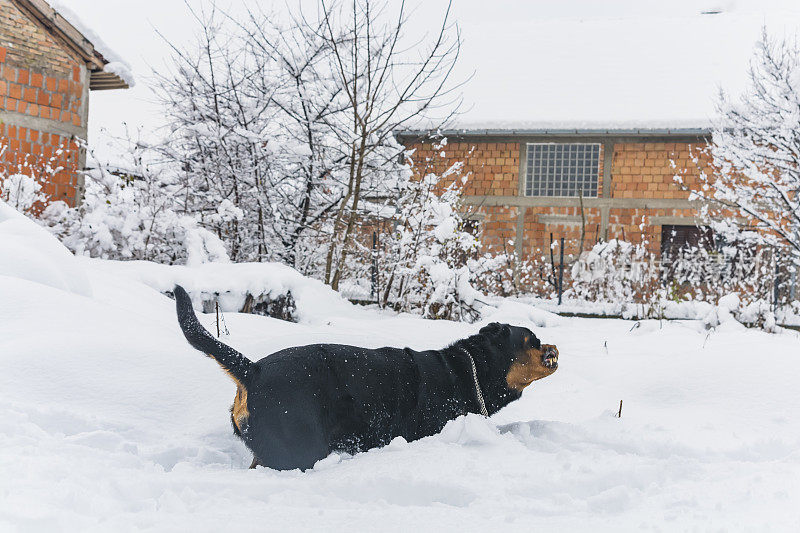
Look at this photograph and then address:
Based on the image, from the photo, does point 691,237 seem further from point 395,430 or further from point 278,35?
point 395,430

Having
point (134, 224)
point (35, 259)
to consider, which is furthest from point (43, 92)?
point (35, 259)

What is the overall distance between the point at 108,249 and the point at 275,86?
10.6 feet

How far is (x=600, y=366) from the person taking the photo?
5336mm

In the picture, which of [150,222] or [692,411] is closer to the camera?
[692,411]

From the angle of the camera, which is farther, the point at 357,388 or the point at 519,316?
the point at 519,316

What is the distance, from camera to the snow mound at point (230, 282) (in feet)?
23.1

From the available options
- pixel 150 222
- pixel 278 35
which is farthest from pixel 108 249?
pixel 278 35

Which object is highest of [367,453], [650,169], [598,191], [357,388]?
[650,169]

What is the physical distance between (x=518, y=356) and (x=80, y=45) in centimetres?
1133

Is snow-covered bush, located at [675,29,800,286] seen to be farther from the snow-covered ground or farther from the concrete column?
the snow-covered ground

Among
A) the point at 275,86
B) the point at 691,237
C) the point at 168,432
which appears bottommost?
the point at 168,432

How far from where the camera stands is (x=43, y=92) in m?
11.4

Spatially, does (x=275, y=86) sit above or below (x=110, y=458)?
above

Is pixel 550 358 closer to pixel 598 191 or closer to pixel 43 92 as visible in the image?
pixel 43 92
